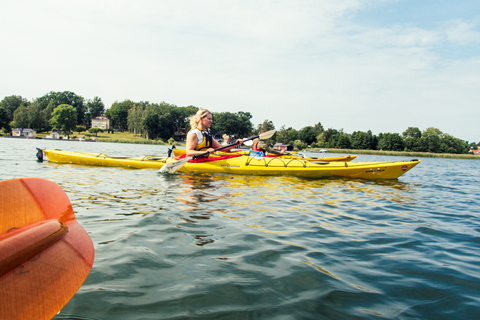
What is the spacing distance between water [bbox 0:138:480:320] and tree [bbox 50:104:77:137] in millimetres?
78169

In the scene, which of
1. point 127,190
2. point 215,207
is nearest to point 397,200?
point 215,207

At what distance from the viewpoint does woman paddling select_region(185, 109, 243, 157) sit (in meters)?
7.57

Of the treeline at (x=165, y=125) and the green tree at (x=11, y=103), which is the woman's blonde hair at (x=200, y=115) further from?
the green tree at (x=11, y=103)

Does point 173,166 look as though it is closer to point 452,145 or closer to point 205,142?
point 205,142

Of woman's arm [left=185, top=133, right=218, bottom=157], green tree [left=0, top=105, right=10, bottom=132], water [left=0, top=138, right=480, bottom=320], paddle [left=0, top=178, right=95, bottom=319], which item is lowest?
water [left=0, top=138, right=480, bottom=320]

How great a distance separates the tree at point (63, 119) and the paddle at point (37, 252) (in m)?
81.6

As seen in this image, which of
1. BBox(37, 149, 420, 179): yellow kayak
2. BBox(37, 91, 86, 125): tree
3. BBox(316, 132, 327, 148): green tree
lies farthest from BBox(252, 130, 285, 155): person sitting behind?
BBox(37, 91, 86, 125): tree

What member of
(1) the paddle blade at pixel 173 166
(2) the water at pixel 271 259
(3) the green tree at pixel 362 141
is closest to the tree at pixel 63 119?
(1) the paddle blade at pixel 173 166

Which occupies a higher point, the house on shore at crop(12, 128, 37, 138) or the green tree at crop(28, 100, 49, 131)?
the green tree at crop(28, 100, 49, 131)

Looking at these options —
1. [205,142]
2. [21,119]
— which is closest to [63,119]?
[21,119]

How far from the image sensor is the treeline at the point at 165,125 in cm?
7106

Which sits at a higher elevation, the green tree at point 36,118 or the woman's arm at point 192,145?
the green tree at point 36,118

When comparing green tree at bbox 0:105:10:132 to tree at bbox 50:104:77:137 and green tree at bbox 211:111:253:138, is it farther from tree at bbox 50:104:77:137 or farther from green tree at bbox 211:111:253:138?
green tree at bbox 211:111:253:138

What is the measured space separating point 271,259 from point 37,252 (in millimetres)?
1786
